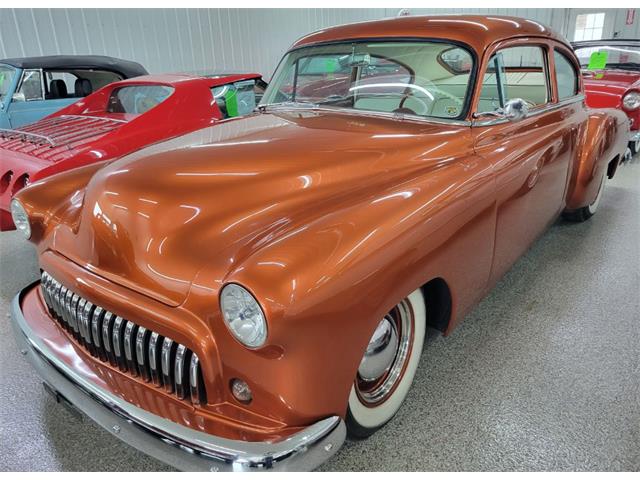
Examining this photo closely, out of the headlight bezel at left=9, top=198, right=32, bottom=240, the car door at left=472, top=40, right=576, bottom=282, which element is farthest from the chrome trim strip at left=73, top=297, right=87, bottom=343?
the car door at left=472, top=40, right=576, bottom=282

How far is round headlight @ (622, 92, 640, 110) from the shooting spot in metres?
5.01

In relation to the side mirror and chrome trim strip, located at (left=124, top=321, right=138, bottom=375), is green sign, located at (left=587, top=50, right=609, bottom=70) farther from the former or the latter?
chrome trim strip, located at (left=124, top=321, right=138, bottom=375)

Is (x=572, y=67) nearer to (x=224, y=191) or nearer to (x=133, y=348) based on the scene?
(x=224, y=191)

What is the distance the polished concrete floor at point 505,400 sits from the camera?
166cm

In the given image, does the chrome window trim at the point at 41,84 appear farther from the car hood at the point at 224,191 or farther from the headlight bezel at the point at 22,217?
the car hood at the point at 224,191

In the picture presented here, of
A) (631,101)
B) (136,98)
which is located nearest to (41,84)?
(136,98)

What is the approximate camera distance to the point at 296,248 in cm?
129

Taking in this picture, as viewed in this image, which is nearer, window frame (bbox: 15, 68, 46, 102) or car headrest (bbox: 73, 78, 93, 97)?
window frame (bbox: 15, 68, 46, 102)

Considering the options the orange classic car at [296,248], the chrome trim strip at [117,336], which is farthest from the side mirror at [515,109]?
the chrome trim strip at [117,336]

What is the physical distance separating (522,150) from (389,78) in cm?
72

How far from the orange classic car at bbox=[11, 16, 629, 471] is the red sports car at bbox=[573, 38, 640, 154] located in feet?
10.8

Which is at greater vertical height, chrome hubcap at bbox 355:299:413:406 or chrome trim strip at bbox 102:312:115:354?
chrome trim strip at bbox 102:312:115:354

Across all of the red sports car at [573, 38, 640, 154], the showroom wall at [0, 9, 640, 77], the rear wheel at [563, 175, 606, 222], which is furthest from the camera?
the showroom wall at [0, 9, 640, 77]

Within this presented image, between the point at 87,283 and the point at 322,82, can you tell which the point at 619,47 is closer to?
the point at 322,82
